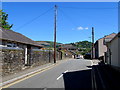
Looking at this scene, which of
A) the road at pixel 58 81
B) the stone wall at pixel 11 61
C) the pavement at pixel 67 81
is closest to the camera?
the pavement at pixel 67 81

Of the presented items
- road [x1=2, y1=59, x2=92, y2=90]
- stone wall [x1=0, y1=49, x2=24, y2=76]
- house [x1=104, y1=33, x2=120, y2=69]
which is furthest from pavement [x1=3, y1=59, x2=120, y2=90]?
house [x1=104, y1=33, x2=120, y2=69]

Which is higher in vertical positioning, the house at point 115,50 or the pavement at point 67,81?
the house at point 115,50

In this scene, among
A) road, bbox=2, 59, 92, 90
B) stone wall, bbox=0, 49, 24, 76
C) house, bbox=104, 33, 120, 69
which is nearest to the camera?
road, bbox=2, 59, 92, 90

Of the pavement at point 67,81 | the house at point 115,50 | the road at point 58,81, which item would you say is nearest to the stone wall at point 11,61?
the pavement at point 67,81

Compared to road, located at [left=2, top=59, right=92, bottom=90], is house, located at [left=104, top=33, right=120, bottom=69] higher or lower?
higher

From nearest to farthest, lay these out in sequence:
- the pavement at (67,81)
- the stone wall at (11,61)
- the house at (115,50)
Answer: the pavement at (67,81) → the stone wall at (11,61) → the house at (115,50)

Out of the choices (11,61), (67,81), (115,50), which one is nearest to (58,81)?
(67,81)

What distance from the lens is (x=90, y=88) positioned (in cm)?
889

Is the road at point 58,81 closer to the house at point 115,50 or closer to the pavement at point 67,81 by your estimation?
the pavement at point 67,81

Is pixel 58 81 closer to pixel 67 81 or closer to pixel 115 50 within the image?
pixel 67 81

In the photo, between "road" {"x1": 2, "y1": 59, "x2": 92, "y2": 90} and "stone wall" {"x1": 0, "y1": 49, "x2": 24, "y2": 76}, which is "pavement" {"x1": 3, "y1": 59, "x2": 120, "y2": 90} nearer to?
"road" {"x1": 2, "y1": 59, "x2": 92, "y2": 90}

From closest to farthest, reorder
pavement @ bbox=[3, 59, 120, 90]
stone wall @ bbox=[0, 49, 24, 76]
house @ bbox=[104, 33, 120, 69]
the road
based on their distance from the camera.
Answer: pavement @ bbox=[3, 59, 120, 90]
the road
stone wall @ bbox=[0, 49, 24, 76]
house @ bbox=[104, 33, 120, 69]

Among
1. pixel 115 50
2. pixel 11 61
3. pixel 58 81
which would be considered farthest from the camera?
pixel 115 50

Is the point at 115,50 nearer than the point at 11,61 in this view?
No
